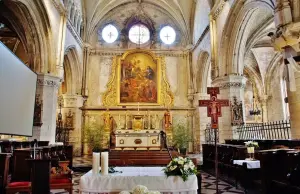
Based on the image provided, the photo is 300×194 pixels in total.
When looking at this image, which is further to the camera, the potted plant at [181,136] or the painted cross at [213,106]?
the potted plant at [181,136]

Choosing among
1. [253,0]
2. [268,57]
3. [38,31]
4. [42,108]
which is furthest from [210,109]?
[268,57]

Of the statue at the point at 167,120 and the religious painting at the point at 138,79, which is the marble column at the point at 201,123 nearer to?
the statue at the point at 167,120

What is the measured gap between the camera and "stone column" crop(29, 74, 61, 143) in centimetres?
1148

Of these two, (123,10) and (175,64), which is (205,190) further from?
(123,10)

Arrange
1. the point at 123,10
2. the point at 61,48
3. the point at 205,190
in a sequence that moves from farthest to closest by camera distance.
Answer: the point at 123,10
the point at 61,48
the point at 205,190

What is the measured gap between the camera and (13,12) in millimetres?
11258

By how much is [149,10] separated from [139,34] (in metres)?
2.08

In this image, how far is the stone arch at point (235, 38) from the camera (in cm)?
1143

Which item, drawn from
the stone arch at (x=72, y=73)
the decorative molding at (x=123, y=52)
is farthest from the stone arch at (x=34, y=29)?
the decorative molding at (x=123, y=52)

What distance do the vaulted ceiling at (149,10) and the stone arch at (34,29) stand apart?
23.2ft

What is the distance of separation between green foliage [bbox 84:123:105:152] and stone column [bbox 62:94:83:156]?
59cm

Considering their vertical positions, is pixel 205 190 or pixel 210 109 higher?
pixel 210 109

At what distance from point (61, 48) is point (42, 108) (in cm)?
322

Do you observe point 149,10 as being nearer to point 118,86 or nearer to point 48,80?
point 118,86
